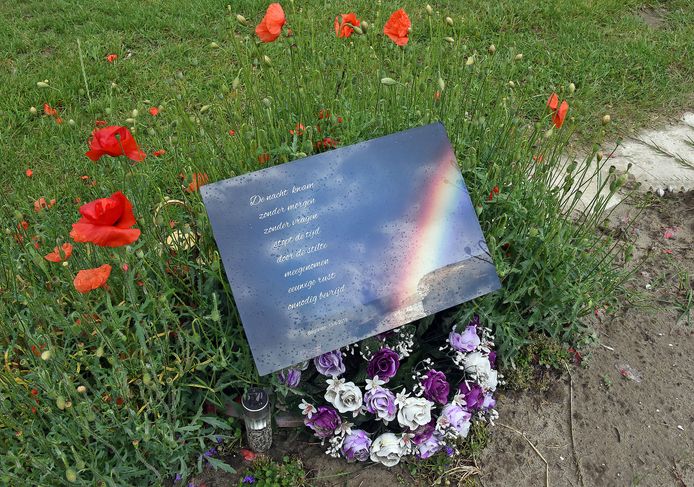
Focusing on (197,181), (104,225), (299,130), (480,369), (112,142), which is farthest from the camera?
(299,130)

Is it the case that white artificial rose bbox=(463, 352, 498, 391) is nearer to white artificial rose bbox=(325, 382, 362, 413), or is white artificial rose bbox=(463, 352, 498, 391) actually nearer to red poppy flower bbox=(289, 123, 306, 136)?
white artificial rose bbox=(325, 382, 362, 413)

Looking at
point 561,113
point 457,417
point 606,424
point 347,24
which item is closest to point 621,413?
point 606,424

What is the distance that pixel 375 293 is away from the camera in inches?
68.4

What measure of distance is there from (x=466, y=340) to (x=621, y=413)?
0.62 metres

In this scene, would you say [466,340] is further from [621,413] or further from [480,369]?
[621,413]

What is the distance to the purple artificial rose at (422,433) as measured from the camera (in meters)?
1.90

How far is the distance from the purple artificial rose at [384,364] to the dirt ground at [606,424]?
293 mm

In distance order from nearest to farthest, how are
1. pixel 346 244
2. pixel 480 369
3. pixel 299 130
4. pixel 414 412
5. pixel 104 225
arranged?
pixel 104 225, pixel 346 244, pixel 414 412, pixel 480 369, pixel 299 130

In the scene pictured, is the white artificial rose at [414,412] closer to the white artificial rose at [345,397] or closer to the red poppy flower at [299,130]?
the white artificial rose at [345,397]

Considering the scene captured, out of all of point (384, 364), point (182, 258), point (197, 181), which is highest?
point (197, 181)

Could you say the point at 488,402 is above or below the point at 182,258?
below

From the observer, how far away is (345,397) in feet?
6.08

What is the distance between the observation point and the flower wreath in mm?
1875

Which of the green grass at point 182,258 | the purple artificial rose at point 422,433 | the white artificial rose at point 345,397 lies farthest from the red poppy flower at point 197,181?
the purple artificial rose at point 422,433
